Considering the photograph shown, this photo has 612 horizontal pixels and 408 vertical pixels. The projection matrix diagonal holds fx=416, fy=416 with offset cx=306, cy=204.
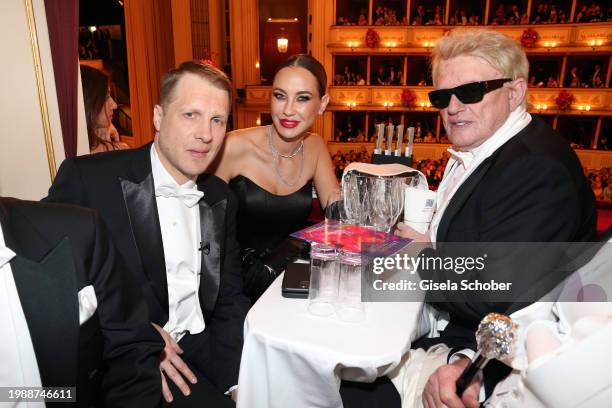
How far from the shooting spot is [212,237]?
1941 mm

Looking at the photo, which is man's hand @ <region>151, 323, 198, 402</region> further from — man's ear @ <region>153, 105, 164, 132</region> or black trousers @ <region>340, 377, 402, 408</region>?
Answer: man's ear @ <region>153, 105, 164, 132</region>

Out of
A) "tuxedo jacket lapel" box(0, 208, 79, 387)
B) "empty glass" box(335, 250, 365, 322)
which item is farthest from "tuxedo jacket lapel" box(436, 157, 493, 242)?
"tuxedo jacket lapel" box(0, 208, 79, 387)

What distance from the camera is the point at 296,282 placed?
1576 millimetres

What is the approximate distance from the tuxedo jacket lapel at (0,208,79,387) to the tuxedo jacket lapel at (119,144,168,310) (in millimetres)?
557

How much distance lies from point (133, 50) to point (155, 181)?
8.93 metres

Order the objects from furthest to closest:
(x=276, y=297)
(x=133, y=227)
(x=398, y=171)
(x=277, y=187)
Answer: (x=277, y=187), (x=398, y=171), (x=133, y=227), (x=276, y=297)

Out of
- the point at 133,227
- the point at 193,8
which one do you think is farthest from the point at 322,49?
the point at 133,227

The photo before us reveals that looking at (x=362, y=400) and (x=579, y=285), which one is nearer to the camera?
(x=579, y=285)

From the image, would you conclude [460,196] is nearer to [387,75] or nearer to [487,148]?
[487,148]

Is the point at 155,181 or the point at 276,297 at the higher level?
the point at 155,181

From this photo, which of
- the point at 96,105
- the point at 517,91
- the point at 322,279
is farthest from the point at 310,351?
the point at 96,105

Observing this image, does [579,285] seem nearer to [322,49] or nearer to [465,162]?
[465,162]

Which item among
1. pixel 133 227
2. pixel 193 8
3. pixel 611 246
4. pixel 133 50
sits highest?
pixel 193 8

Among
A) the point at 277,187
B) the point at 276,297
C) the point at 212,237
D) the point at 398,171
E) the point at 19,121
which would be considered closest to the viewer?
the point at 276,297
